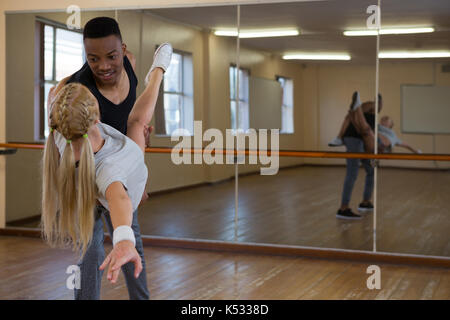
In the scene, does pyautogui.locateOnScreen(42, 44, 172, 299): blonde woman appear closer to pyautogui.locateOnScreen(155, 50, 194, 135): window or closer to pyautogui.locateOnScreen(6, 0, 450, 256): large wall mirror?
pyautogui.locateOnScreen(6, 0, 450, 256): large wall mirror

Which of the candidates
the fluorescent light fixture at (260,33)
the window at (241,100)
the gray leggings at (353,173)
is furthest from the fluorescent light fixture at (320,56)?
the gray leggings at (353,173)

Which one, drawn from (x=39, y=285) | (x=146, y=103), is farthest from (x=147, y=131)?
(x=39, y=285)

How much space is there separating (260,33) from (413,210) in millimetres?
1753

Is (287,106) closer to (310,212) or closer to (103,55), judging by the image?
(310,212)

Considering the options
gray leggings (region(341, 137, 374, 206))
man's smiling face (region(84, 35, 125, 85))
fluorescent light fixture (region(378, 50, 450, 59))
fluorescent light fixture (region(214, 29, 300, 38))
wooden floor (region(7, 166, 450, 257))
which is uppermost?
fluorescent light fixture (region(214, 29, 300, 38))

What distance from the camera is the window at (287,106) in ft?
15.0

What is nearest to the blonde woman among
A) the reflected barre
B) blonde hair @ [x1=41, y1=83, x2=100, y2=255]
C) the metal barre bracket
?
blonde hair @ [x1=41, y1=83, x2=100, y2=255]

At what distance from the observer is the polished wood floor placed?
3604 mm

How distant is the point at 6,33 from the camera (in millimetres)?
5277

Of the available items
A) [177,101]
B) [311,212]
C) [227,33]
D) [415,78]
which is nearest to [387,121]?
[415,78]

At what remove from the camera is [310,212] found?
15.6 feet

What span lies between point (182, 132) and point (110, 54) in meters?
4.02

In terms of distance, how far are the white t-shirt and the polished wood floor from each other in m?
2.79
